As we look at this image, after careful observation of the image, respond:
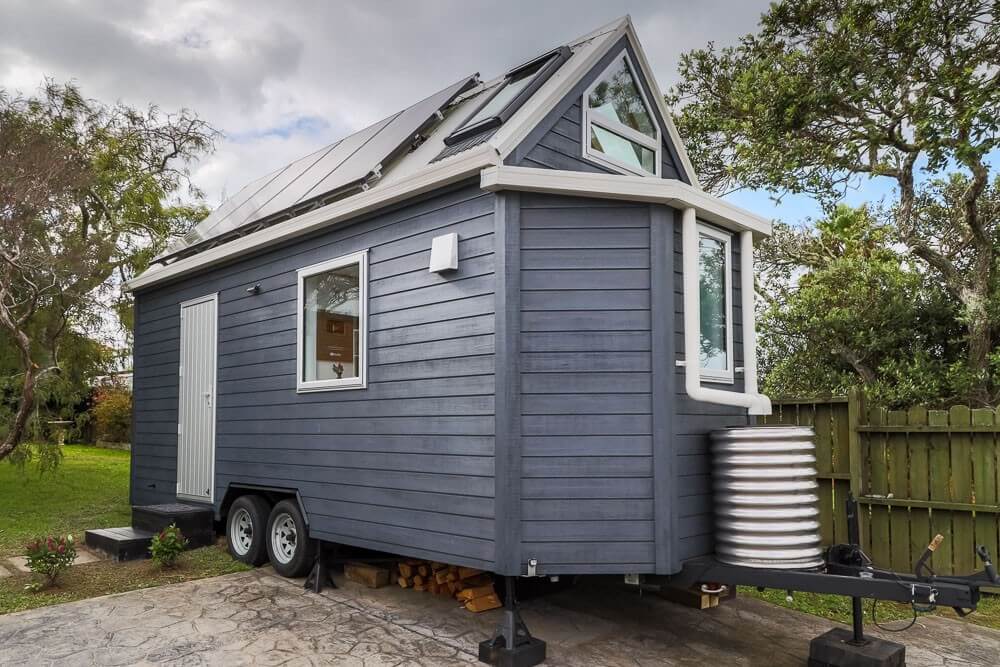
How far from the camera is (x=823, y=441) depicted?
5.64 m

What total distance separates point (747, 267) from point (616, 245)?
118 cm

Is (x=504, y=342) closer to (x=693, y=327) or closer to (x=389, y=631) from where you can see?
(x=693, y=327)

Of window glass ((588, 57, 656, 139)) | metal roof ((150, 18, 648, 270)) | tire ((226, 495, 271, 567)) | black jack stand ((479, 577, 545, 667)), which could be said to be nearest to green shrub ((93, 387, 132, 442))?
metal roof ((150, 18, 648, 270))

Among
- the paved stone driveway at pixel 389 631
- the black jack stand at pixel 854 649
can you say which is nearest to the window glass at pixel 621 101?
the black jack stand at pixel 854 649

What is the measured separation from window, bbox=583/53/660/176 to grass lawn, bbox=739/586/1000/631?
10.7 ft

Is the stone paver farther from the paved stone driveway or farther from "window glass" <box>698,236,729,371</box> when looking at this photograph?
"window glass" <box>698,236,729,371</box>

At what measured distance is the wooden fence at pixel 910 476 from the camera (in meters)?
4.89

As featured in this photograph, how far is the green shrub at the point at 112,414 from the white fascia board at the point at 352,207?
46.6 ft

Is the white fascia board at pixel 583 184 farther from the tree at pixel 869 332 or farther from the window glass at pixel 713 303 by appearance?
the tree at pixel 869 332

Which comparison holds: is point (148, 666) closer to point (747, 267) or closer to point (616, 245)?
point (616, 245)

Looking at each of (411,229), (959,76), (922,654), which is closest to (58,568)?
(411,229)

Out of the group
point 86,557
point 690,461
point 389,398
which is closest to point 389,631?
point 389,398

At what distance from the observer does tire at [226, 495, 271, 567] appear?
5809 millimetres

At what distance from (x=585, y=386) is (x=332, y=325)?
2270 mm
